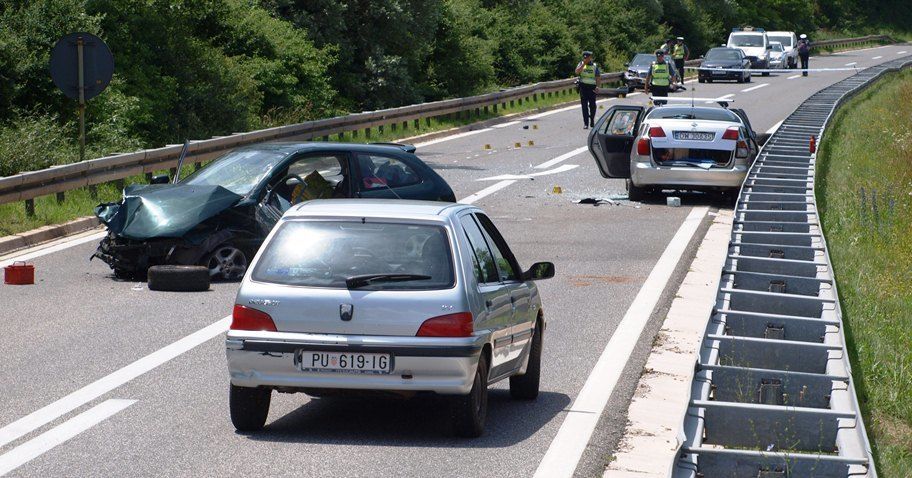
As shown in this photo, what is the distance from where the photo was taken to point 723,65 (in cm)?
6003

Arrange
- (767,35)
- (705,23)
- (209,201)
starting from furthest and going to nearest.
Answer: (705,23) < (767,35) < (209,201)

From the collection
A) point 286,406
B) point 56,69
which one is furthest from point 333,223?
point 56,69

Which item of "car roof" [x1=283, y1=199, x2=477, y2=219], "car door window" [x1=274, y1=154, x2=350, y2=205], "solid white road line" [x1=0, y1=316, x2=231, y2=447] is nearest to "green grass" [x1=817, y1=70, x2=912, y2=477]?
"car roof" [x1=283, y1=199, x2=477, y2=219]

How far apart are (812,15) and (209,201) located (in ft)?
315

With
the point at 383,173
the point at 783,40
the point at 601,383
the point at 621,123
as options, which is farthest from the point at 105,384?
the point at 783,40

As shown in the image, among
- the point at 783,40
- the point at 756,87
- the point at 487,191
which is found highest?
the point at 783,40

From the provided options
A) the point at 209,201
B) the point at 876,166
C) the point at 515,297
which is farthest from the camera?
the point at 876,166

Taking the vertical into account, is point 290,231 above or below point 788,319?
above

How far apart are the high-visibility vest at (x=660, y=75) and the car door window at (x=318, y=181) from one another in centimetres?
2387

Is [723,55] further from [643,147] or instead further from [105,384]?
[105,384]

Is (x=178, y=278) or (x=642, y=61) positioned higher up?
(x=642, y=61)

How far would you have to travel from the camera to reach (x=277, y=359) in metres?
7.62

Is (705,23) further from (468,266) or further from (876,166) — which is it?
(468,266)

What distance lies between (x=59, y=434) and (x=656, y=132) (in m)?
14.7
